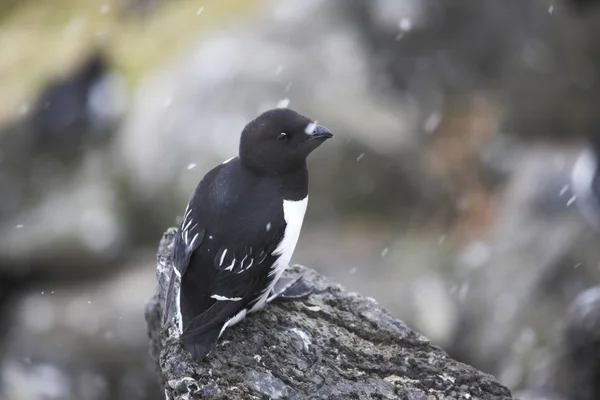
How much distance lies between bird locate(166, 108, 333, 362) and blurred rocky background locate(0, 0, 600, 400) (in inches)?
108

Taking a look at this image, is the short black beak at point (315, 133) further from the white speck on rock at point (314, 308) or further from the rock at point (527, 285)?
the rock at point (527, 285)

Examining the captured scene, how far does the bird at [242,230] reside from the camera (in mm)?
3465

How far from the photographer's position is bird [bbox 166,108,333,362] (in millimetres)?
3465

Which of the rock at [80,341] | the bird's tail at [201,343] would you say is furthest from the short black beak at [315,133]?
the rock at [80,341]

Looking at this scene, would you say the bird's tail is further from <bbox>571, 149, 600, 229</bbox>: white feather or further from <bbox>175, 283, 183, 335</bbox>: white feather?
<bbox>571, 149, 600, 229</bbox>: white feather

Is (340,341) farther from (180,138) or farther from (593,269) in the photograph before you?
(180,138)

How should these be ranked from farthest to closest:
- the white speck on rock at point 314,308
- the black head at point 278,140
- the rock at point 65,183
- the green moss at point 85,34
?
the green moss at point 85,34 → the rock at point 65,183 → the white speck on rock at point 314,308 → the black head at point 278,140

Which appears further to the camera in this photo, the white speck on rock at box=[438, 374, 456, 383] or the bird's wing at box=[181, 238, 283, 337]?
the white speck on rock at box=[438, 374, 456, 383]

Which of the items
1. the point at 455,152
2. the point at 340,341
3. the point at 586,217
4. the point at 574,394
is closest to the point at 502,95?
the point at 455,152

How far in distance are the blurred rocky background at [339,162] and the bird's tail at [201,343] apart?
2955mm

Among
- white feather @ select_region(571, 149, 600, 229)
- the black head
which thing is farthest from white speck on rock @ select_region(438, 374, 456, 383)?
white feather @ select_region(571, 149, 600, 229)

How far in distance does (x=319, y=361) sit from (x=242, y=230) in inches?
27.0

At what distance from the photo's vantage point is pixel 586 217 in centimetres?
752

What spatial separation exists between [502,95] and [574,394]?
23.0 feet
